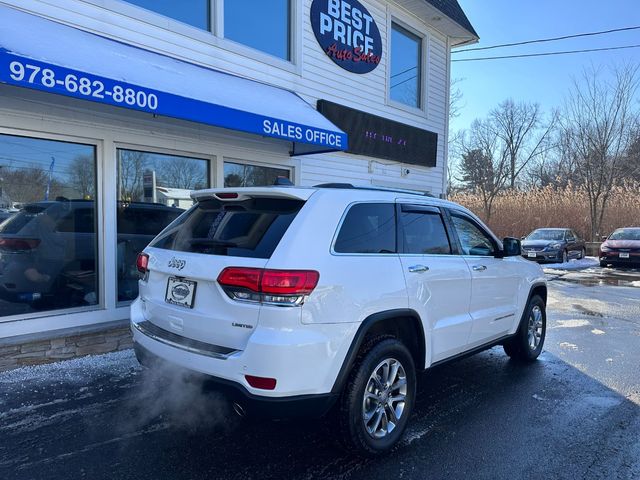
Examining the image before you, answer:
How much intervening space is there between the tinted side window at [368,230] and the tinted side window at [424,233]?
152 millimetres

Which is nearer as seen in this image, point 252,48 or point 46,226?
point 46,226

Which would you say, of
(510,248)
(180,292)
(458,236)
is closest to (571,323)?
(510,248)

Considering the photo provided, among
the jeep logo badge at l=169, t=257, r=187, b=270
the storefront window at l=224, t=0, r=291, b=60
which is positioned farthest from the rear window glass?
the jeep logo badge at l=169, t=257, r=187, b=270

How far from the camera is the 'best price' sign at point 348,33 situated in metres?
8.30

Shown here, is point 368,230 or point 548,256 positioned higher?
point 368,230

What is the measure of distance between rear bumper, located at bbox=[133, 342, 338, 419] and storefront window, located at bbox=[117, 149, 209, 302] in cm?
359

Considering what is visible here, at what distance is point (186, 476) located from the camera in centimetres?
292

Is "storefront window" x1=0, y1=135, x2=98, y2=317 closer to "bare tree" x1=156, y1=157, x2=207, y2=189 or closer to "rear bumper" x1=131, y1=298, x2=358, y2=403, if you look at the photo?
"bare tree" x1=156, y1=157, x2=207, y2=189

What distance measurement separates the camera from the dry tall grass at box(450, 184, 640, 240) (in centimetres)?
2388

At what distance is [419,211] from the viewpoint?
391 cm

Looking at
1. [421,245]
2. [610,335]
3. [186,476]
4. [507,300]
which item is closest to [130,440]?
[186,476]

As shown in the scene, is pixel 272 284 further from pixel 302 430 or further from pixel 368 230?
pixel 302 430

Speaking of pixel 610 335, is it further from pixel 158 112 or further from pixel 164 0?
pixel 164 0

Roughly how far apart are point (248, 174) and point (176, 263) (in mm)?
4517
